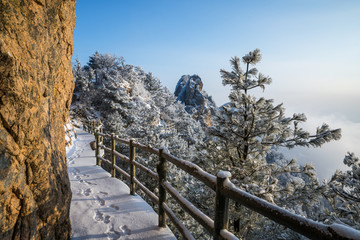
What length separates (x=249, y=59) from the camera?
7.46 m

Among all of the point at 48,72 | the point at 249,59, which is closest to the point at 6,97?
the point at 48,72

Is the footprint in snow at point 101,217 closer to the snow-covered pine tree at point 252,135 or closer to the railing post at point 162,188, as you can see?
the railing post at point 162,188

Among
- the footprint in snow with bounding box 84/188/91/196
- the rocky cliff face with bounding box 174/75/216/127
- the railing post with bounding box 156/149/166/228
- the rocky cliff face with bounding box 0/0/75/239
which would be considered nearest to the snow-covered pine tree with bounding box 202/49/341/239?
the railing post with bounding box 156/149/166/228

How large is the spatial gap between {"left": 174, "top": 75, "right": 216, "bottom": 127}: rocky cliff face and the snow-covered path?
45.7 meters

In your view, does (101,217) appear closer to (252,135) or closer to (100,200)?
(100,200)

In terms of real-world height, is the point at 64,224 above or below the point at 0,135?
below

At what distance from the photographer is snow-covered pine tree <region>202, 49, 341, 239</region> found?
6600 mm

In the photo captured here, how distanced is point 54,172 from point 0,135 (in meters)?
1.11

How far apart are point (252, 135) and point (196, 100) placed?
2058 inches

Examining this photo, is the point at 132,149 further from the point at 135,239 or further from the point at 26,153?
the point at 26,153

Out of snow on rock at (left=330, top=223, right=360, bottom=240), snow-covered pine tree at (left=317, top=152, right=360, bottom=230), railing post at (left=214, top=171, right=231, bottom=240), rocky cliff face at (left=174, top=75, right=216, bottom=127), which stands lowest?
snow-covered pine tree at (left=317, top=152, right=360, bottom=230)

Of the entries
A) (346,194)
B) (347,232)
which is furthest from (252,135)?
(347,232)

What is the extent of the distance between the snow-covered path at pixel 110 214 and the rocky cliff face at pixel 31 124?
617 millimetres

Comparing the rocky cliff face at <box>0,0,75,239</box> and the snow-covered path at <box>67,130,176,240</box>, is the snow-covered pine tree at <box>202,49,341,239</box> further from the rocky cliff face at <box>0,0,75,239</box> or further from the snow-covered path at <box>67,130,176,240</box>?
the rocky cliff face at <box>0,0,75,239</box>
